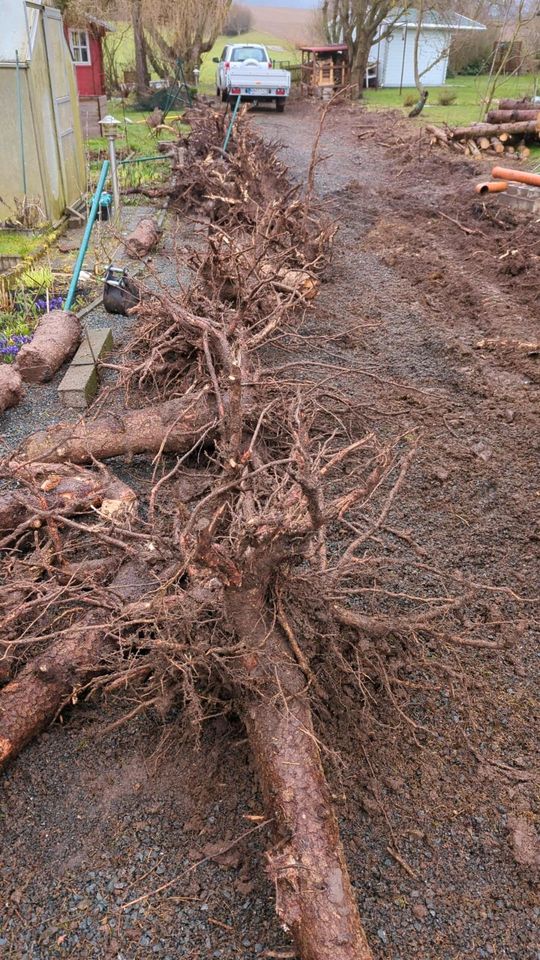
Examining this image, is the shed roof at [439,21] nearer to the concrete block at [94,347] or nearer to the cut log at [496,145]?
the cut log at [496,145]

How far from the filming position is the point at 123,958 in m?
1.86

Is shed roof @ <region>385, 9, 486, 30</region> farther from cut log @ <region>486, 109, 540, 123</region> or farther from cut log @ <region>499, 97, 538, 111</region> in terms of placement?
cut log @ <region>486, 109, 540, 123</region>

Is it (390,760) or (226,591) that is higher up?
(226,591)

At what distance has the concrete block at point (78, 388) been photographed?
4641 mm

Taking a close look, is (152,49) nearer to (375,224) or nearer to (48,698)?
(375,224)

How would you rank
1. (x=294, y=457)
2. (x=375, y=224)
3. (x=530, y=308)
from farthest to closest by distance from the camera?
(x=375, y=224) < (x=530, y=308) < (x=294, y=457)

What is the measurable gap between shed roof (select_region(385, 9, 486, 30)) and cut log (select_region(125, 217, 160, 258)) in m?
17.3

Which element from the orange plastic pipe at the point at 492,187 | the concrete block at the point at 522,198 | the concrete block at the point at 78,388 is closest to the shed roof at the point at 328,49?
the orange plastic pipe at the point at 492,187

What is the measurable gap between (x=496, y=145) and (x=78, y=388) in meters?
12.3

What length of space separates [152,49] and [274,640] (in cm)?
2913

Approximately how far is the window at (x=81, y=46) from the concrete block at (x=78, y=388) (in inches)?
839

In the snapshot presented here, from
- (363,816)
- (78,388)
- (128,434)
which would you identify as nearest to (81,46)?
(78,388)

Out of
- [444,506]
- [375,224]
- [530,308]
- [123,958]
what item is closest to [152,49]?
[375,224]

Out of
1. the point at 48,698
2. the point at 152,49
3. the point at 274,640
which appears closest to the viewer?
the point at 274,640
